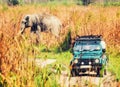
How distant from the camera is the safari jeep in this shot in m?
6.65

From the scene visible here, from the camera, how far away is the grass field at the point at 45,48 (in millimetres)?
3775

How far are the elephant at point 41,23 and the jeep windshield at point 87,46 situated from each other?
3418 mm

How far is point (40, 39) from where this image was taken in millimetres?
10625

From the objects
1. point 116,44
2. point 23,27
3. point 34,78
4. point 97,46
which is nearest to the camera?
point 34,78

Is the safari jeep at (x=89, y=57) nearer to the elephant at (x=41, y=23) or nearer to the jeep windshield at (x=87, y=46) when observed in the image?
the jeep windshield at (x=87, y=46)

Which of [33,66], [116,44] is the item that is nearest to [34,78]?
[33,66]

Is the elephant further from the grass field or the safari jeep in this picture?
the safari jeep

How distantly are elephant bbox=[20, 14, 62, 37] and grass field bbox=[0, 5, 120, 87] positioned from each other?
7.0 inches

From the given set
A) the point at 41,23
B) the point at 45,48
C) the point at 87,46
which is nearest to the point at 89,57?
the point at 87,46

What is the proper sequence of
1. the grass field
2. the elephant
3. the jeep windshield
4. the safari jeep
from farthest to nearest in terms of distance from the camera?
the elephant
the jeep windshield
the safari jeep
the grass field

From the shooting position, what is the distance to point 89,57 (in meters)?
7.01

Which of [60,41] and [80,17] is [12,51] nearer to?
[60,41]

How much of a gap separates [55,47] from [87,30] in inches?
36.4

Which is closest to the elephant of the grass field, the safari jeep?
the grass field
